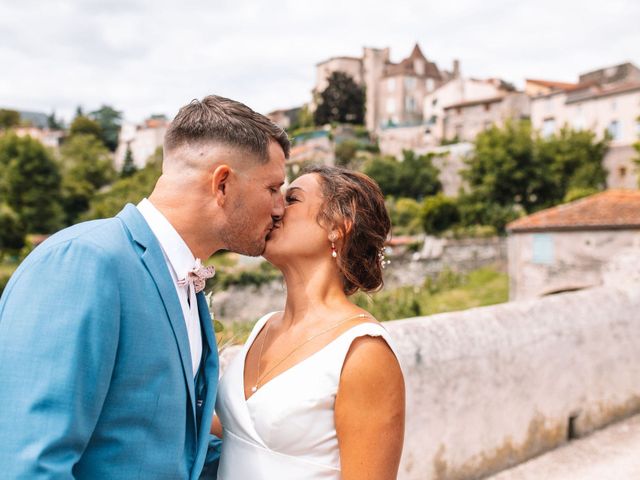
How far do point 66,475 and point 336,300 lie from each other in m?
1.15

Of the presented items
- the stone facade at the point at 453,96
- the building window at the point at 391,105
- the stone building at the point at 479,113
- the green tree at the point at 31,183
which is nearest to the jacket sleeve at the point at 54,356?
the green tree at the point at 31,183

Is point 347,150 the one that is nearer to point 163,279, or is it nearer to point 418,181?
point 418,181

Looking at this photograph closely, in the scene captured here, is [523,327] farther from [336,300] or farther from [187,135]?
[187,135]

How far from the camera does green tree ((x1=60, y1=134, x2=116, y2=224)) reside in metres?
49.0

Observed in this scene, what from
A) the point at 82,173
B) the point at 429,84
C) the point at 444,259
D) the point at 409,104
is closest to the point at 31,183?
the point at 82,173

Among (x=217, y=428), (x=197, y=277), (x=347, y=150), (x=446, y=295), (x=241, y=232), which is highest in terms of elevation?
(x=347, y=150)

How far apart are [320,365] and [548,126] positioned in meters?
44.2

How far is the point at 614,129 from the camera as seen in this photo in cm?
3869

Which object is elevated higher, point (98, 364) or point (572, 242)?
point (98, 364)

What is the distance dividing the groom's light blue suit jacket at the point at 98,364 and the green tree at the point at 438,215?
3116 centimetres

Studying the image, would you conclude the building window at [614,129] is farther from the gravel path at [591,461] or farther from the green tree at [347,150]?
the gravel path at [591,461]

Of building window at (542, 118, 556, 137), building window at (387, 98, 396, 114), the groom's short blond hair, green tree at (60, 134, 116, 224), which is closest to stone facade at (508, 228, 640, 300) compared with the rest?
the groom's short blond hair

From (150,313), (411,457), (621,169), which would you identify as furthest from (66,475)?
(621,169)

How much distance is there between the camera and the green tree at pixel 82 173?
161ft
